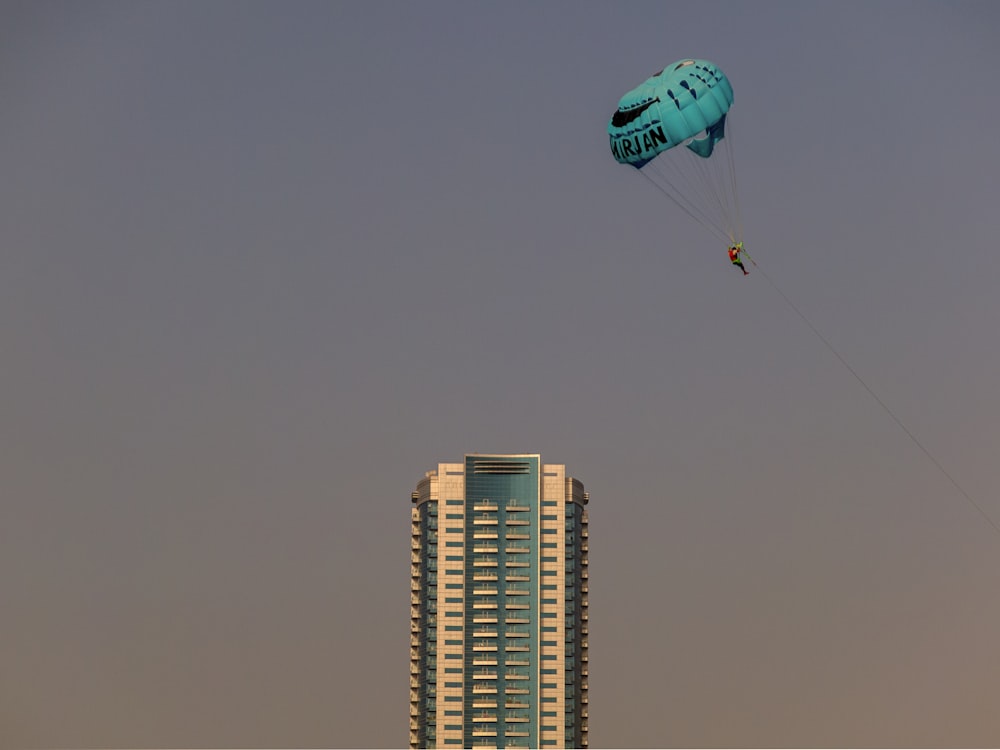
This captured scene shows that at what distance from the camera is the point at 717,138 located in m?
158

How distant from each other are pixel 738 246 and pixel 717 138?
10550 mm

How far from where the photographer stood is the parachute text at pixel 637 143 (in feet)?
513

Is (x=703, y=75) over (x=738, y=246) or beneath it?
over

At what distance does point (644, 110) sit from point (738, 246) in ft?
37.0

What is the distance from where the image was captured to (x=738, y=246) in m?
150

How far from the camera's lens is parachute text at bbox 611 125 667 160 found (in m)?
156

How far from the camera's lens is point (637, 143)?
6196 inches

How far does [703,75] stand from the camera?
158 metres

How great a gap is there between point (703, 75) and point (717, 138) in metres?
3.52

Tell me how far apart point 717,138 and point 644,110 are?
4.52m

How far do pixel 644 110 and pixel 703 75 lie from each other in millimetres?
3844

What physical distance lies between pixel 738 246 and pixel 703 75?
12.4 metres

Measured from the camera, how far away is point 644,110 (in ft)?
514
